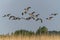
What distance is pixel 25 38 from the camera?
45.0 ft

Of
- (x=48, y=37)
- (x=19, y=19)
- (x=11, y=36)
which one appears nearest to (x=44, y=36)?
(x=48, y=37)

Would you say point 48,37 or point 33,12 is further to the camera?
point 33,12

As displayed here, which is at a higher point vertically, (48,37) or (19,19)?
(19,19)

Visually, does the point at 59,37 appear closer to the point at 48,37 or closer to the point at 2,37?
the point at 48,37

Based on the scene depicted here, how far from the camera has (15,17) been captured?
1692cm

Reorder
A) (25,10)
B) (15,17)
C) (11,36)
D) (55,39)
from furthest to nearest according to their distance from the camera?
(15,17), (25,10), (11,36), (55,39)

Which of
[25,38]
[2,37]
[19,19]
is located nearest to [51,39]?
[25,38]

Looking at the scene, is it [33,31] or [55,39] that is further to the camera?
[33,31]

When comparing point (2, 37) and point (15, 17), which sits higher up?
point (15, 17)

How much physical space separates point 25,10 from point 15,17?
1.50 meters

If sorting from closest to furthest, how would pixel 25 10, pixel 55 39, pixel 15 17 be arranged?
pixel 55 39 → pixel 25 10 → pixel 15 17

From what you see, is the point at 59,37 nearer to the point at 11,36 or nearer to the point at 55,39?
the point at 55,39

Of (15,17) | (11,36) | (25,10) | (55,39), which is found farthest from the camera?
(15,17)

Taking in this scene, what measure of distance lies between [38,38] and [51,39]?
58 centimetres
